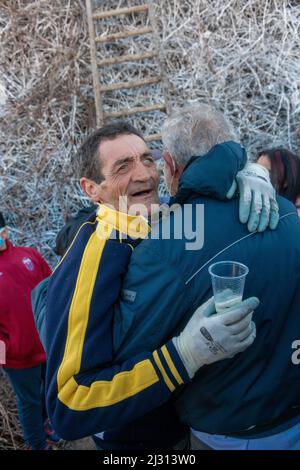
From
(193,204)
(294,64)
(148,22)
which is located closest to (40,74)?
(148,22)

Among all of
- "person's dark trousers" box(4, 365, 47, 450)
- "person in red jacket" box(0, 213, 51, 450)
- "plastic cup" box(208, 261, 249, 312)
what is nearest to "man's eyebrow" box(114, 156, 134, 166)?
"plastic cup" box(208, 261, 249, 312)

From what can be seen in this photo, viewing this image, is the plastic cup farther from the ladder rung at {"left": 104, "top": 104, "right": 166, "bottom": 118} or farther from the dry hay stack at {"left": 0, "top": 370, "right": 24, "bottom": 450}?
the ladder rung at {"left": 104, "top": 104, "right": 166, "bottom": 118}

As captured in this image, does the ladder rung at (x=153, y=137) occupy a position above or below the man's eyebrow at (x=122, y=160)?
below

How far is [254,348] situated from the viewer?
4.76 ft

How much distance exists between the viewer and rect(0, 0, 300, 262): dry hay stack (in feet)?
15.2

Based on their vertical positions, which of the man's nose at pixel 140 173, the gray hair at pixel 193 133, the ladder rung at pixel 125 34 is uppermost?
the ladder rung at pixel 125 34

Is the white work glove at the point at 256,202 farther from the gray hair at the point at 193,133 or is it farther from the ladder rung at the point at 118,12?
the ladder rung at the point at 118,12

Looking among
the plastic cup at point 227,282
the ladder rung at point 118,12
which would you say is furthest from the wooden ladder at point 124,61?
the plastic cup at point 227,282

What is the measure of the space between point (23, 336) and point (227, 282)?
2.13 metres

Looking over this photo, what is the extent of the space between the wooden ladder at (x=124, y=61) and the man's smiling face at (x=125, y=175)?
9.51 feet

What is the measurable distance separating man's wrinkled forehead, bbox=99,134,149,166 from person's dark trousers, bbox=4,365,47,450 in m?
1.93

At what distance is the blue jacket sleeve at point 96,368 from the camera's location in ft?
4.47
